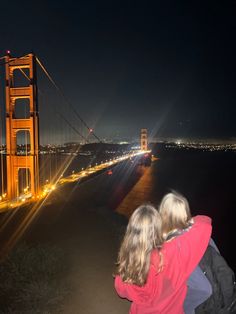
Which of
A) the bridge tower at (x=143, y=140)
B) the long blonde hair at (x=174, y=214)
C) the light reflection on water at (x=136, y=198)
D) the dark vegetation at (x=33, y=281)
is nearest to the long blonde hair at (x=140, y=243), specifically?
the long blonde hair at (x=174, y=214)

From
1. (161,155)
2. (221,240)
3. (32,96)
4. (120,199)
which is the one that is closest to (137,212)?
(32,96)

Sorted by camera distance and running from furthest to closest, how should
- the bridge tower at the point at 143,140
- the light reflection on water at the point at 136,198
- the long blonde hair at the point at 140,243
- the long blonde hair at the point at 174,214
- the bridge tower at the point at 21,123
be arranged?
the bridge tower at the point at 143,140
the light reflection on water at the point at 136,198
the bridge tower at the point at 21,123
the long blonde hair at the point at 174,214
the long blonde hair at the point at 140,243

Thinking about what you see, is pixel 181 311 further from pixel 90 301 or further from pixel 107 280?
pixel 107 280

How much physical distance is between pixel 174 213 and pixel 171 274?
0.48 metres

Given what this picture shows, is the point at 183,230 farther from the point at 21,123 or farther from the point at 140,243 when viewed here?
the point at 21,123

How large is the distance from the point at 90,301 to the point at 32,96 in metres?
14.5

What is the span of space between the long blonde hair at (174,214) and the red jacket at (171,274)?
17 centimetres

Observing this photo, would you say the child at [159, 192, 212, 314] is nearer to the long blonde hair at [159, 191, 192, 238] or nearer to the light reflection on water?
the long blonde hair at [159, 191, 192, 238]

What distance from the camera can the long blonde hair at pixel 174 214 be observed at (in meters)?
2.35

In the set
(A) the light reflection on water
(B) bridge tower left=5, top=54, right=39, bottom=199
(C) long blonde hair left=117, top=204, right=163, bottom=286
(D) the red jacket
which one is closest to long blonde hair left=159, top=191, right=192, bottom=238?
(D) the red jacket

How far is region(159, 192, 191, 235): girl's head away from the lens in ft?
7.72

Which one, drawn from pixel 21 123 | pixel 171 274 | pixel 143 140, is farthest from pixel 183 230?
pixel 143 140

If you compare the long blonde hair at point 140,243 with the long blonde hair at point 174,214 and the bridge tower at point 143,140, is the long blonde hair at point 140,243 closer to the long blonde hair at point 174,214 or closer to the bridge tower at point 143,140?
the long blonde hair at point 174,214

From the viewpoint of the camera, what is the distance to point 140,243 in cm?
203
